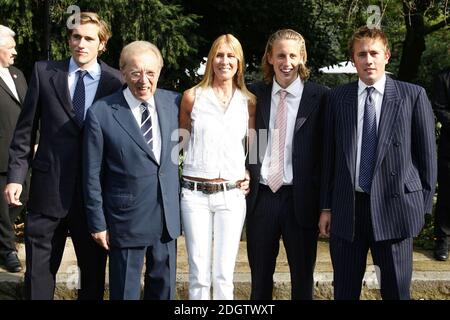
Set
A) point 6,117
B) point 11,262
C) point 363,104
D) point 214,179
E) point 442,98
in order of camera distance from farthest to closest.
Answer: point 442,98, point 6,117, point 11,262, point 214,179, point 363,104

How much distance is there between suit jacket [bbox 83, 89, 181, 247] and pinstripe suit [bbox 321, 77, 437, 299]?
40.7 inches

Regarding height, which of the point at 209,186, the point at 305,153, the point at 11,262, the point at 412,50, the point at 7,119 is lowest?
the point at 11,262

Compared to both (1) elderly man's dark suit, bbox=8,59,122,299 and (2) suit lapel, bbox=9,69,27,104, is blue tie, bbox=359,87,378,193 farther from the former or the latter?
(2) suit lapel, bbox=9,69,27,104

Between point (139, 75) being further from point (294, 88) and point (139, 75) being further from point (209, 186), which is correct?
point (294, 88)

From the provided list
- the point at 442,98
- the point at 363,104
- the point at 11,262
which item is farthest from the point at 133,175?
the point at 442,98

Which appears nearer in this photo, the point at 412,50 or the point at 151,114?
the point at 151,114

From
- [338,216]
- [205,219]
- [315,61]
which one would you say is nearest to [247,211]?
[205,219]

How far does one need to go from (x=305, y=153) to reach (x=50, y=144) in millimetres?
1559

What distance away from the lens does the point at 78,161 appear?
3.85 meters

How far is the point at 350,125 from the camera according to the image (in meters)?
3.63

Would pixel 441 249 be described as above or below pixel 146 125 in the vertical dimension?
below

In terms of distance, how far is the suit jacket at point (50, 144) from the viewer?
3.81 metres
